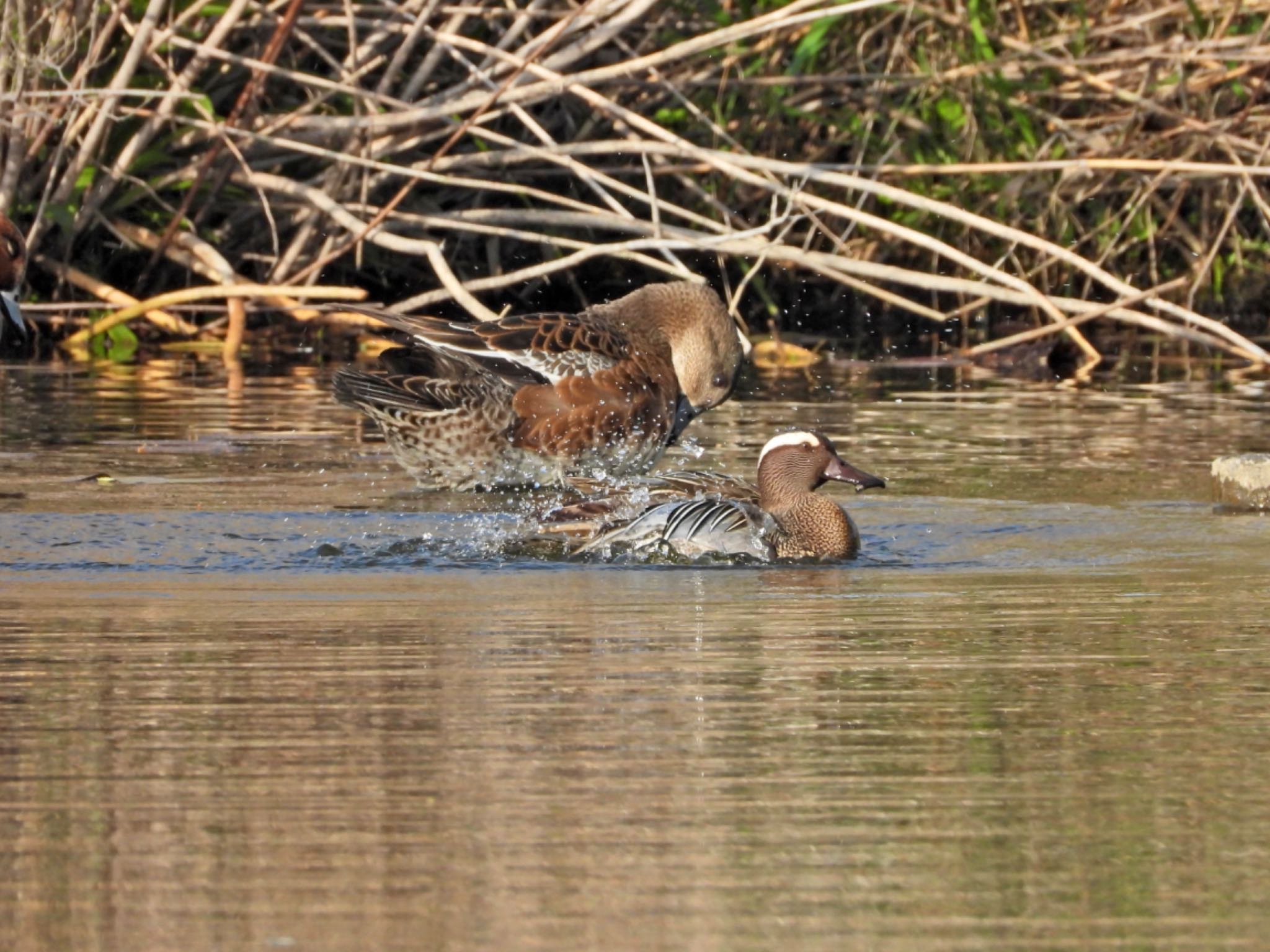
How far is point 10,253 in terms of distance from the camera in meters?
9.40

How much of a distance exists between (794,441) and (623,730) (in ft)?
9.73

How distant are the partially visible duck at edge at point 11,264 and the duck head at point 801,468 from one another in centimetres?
367

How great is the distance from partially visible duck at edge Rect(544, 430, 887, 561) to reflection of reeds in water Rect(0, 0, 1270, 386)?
11.5 feet

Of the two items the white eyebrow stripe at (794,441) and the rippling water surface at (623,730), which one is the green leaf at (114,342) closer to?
the rippling water surface at (623,730)

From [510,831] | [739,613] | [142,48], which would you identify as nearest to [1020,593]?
[739,613]

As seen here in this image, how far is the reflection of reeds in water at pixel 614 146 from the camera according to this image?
1108 cm

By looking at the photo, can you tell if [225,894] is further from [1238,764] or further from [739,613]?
[739,613]

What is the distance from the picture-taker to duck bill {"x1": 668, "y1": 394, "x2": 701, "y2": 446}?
323 inches

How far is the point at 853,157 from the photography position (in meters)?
13.3

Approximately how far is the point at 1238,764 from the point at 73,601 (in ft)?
9.22

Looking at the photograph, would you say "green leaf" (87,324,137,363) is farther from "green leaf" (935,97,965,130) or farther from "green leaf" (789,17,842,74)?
"green leaf" (935,97,965,130)

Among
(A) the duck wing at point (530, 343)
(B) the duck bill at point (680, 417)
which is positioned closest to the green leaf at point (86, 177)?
(A) the duck wing at point (530, 343)

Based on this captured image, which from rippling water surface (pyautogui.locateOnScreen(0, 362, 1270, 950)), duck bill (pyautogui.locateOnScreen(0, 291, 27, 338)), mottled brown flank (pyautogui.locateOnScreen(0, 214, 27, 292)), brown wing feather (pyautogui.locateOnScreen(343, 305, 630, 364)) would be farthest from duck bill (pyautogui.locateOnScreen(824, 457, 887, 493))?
mottled brown flank (pyautogui.locateOnScreen(0, 214, 27, 292))

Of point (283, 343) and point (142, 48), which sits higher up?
point (142, 48)
